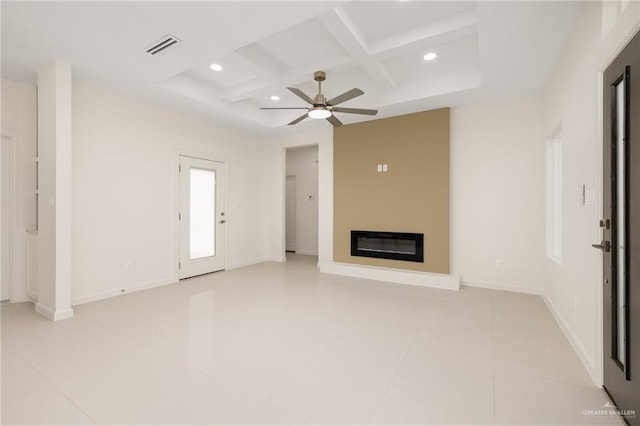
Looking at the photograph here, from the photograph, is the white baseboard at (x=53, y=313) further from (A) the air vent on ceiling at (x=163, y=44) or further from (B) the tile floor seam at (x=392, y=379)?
(B) the tile floor seam at (x=392, y=379)

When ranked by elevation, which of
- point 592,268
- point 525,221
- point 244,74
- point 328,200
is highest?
point 244,74

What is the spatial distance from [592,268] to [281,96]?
176 inches

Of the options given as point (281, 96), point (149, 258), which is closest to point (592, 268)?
point (281, 96)

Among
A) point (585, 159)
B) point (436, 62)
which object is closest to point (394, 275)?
point (585, 159)

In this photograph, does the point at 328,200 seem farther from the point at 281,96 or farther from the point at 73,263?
the point at 73,263

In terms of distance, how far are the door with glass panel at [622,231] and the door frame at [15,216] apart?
19.6ft

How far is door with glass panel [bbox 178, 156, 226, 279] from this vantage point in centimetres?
502

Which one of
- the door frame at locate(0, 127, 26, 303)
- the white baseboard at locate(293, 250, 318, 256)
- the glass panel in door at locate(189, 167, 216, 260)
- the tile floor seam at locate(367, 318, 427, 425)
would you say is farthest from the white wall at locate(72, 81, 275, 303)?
the tile floor seam at locate(367, 318, 427, 425)

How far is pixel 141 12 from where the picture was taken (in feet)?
8.07

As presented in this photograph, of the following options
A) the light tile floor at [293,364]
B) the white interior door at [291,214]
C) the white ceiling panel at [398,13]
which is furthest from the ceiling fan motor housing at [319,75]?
the white interior door at [291,214]

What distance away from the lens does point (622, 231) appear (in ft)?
5.58

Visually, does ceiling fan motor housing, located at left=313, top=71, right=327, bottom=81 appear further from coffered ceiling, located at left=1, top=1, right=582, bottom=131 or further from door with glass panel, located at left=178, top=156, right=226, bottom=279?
door with glass panel, located at left=178, top=156, right=226, bottom=279

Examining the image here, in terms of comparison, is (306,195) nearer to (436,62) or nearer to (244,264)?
(244,264)

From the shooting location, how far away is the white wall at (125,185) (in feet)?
12.4
